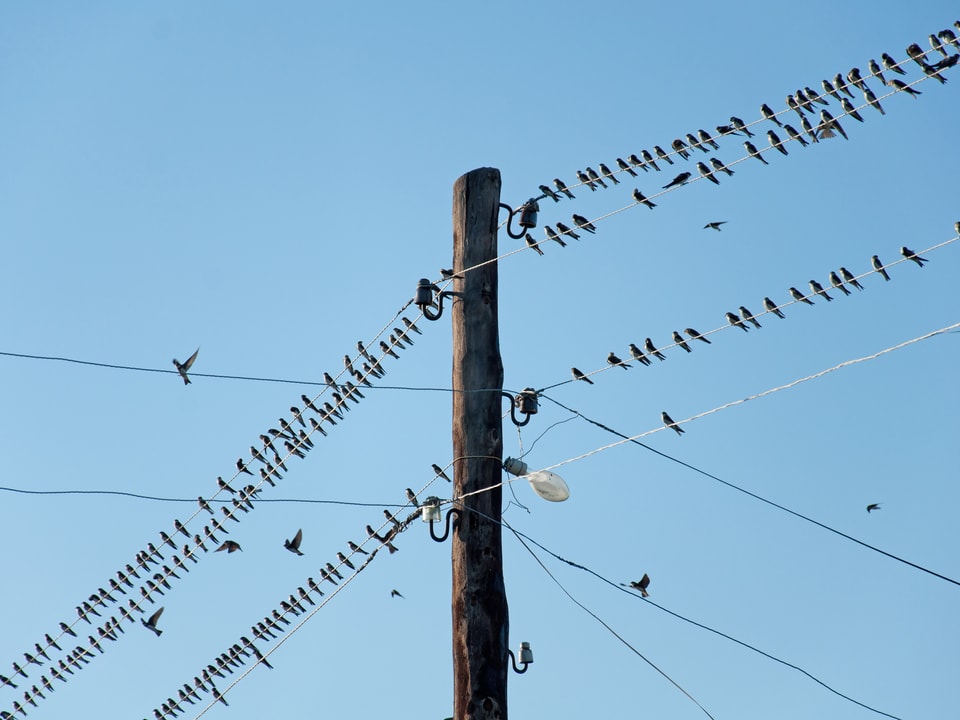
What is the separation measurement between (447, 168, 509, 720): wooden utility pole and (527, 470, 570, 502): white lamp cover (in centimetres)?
27

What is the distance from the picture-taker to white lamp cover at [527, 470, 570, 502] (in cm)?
1041

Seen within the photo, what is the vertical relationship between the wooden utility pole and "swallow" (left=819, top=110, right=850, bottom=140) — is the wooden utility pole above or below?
below

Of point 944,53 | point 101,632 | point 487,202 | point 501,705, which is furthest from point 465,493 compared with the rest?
point 101,632

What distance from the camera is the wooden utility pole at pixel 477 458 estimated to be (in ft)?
→ 32.0

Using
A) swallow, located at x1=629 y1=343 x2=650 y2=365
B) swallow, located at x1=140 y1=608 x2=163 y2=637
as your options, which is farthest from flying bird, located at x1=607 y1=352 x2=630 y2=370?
swallow, located at x1=140 y1=608 x2=163 y2=637

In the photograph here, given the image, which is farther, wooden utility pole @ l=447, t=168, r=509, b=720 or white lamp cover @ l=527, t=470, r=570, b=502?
white lamp cover @ l=527, t=470, r=570, b=502

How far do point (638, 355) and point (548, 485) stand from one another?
151 centimetres

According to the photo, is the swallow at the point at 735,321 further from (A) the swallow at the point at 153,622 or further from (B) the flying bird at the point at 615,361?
(A) the swallow at the point at 153,622

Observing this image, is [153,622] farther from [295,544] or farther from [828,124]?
[828,124]

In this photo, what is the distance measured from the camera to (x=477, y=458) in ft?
33.9

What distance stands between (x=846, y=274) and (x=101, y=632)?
798 centimetres

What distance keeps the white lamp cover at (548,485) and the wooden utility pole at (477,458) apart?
0.88 ft

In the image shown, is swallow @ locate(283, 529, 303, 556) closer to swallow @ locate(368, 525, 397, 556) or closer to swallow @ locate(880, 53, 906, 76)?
swallow @ locate(368, 525, 397, 556)

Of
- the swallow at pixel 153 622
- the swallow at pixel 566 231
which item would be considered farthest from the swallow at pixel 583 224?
the swallow at pixel 153 622
